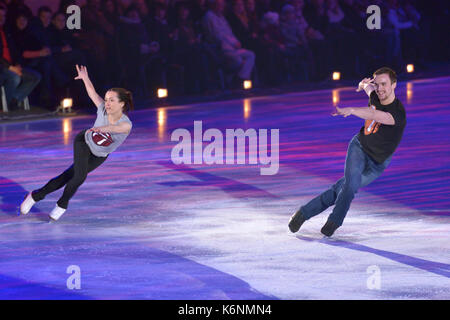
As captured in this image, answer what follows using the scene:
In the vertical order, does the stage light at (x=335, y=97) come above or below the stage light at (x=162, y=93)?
below

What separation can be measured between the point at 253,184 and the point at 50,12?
25.7 ft

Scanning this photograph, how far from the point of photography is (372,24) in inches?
829

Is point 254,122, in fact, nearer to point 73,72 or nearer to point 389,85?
point 73,72

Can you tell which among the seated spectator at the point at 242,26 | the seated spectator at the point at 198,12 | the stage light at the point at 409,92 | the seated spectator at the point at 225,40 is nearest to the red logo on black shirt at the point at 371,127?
the stage light at the point at 409,92

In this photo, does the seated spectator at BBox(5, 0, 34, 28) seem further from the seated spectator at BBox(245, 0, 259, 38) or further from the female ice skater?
the female ice skater

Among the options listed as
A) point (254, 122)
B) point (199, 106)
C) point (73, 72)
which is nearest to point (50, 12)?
point (73, 72)

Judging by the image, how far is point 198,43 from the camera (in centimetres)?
1773

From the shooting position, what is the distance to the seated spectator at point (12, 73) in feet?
47.9

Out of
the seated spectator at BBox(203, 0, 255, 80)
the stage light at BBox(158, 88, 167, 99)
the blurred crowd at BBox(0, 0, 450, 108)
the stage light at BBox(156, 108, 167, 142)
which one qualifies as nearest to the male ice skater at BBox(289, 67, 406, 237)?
the stage light at BBox(156, 108, 167, 142)

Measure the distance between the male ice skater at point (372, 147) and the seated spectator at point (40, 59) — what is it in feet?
30.5

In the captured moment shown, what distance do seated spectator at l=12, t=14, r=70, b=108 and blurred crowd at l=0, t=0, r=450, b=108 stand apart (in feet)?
0.05

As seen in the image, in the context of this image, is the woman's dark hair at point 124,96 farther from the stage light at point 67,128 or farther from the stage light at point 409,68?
the stage light at point 409,68

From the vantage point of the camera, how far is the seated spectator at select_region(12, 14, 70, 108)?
14883 millimetres
